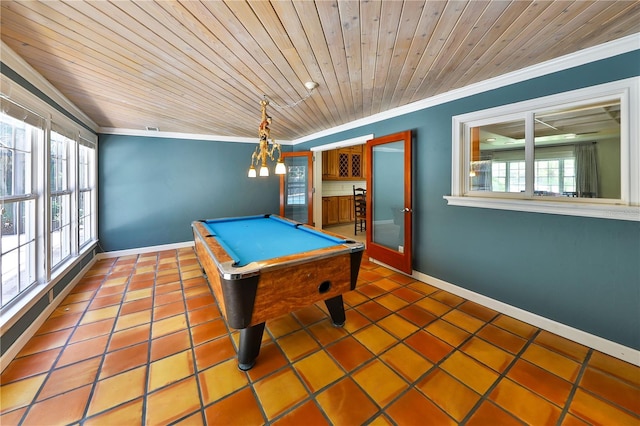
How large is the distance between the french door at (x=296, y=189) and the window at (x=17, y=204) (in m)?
3.47

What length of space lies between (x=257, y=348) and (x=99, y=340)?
1.39 metres

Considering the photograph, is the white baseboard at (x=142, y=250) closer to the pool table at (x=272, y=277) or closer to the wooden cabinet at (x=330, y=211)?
the pool table at (x=272, y=277)

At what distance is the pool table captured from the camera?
148 cm

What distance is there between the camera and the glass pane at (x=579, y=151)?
1.83m

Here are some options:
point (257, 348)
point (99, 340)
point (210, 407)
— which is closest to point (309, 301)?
point (257, 348)

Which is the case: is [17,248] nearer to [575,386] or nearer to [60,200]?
[60,200]

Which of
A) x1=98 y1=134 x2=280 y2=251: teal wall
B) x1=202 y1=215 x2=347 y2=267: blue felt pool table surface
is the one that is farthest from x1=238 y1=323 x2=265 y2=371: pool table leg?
x1=98 y1=134 x2=280 y2=251: teal wall

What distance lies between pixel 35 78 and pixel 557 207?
455 centimetres

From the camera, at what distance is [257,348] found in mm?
1679

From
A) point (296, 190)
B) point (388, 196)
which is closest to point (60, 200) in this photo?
point (296, 190)

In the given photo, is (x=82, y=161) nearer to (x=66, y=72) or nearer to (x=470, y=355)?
(x=66, y=72)

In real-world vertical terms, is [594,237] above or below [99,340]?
above

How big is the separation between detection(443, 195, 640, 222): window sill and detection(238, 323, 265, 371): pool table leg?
2365mm

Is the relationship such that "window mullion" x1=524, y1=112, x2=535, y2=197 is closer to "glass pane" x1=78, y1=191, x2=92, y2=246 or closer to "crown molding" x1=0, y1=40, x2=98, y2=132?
"crown molding" x1=0, y1=40, x2=98, y2=132
